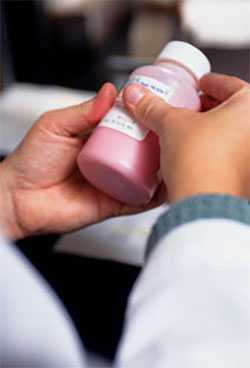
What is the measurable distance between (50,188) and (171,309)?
0.92ft

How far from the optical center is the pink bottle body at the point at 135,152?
0.39 metres

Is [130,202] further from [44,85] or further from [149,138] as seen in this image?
[44,85]

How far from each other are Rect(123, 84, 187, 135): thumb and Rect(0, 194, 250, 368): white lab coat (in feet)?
0.38

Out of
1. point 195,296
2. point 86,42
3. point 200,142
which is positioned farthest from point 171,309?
point 86,42

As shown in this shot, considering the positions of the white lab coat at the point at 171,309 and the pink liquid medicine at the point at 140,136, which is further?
the pink liquid medicine at the point at 140,136

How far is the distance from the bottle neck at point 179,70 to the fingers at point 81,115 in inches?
2.0

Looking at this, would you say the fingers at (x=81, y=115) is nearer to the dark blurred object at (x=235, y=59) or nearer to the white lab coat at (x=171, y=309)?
the white lab coat at (x=171, y=309)

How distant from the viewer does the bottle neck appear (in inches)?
16.3

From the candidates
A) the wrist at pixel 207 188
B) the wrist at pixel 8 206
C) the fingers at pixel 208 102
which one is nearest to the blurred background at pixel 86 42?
the wrist at pixel 8 206

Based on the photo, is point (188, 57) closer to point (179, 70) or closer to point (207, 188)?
point (179, 70)

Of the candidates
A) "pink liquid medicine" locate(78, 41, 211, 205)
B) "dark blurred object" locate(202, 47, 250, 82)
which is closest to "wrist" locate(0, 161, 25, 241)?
"pink liquid medicine" locate(78, 41, 211, 205)

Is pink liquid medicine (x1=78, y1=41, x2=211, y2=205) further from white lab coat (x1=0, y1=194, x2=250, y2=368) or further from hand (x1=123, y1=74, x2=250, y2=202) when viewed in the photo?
white lab coat (x1=0, y1=194, x2=250, y2=368)

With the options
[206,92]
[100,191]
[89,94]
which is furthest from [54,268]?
[89,94]

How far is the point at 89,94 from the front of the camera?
2.87ft
